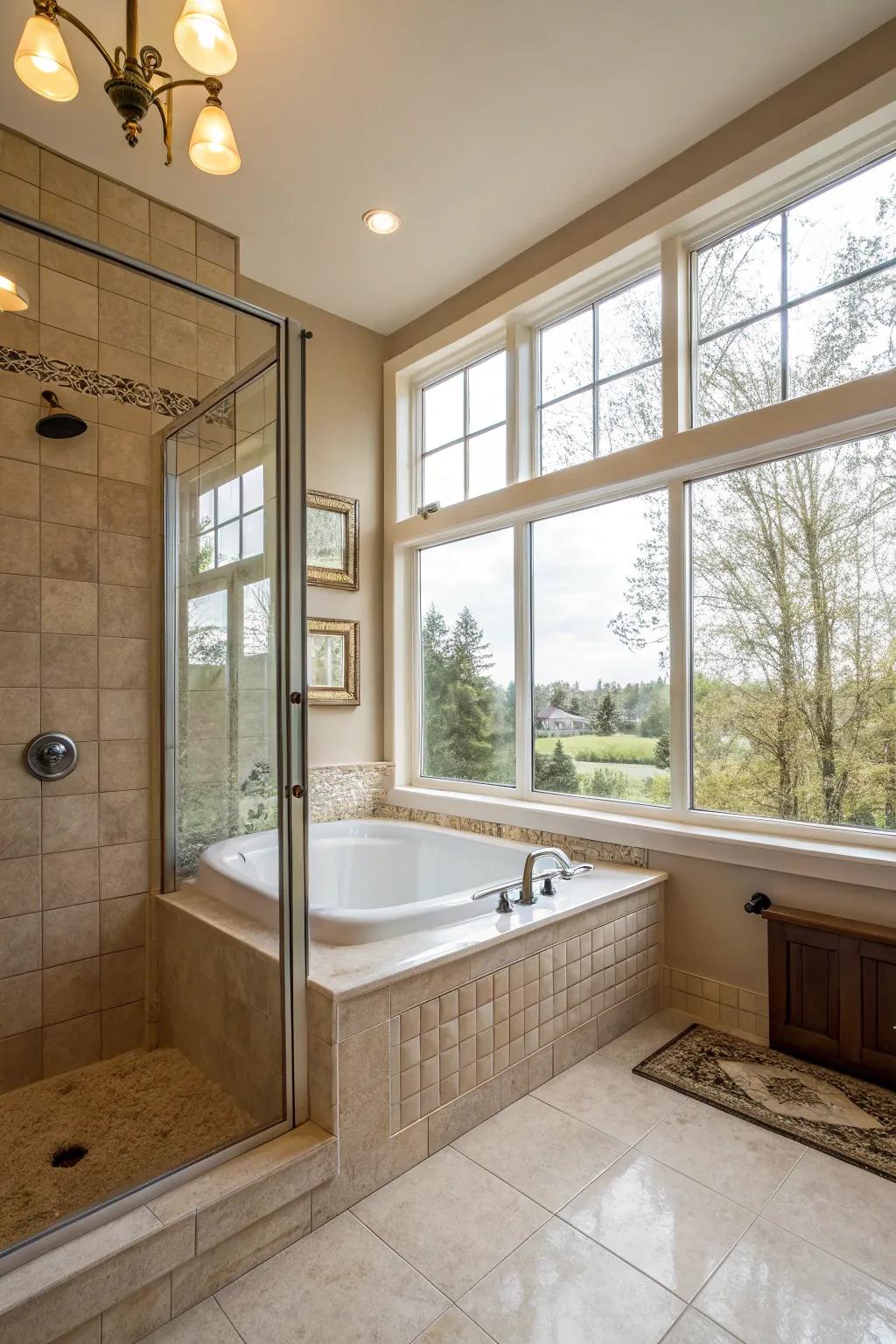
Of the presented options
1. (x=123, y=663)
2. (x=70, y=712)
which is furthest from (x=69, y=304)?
(x=70, y=712)

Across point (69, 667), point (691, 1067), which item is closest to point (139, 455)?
point (69, 667)

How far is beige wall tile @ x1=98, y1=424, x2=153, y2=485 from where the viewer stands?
249 cm

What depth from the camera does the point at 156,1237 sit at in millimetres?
1339

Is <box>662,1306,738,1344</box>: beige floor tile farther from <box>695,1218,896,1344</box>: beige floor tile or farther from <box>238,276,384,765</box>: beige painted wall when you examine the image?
<box>238,276,384,765</box>: beige painted wall

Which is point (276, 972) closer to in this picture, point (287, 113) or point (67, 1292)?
point (67, 1292)

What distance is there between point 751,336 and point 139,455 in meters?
2.25

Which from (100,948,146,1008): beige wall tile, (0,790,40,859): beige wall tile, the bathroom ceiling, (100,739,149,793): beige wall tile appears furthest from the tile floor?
the bathroom ceiling

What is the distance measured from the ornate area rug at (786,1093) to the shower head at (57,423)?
2786 millimetres

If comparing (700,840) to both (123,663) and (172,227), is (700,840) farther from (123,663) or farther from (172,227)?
(172,227)

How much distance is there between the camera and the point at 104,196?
2697mm

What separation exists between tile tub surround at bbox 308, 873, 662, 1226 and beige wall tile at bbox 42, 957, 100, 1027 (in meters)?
1.08

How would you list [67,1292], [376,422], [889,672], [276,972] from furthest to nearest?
[376,422], [889,672], [276,972], [67,1292]

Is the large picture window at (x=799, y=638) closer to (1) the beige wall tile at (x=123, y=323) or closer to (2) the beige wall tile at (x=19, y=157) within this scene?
(1) the beige wall tile at (x=123, y=323)

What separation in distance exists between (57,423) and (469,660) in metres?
2.03
